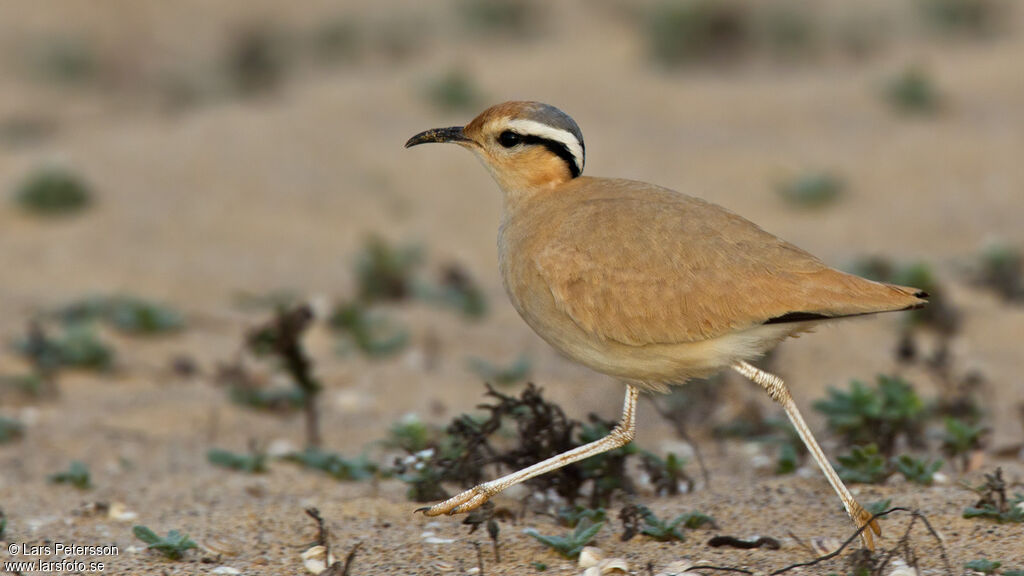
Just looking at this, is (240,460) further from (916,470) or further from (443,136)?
(916,470)

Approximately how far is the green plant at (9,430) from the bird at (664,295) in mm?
2737

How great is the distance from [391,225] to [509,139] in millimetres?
5437

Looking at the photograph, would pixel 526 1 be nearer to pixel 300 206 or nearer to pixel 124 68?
pixel 124 68

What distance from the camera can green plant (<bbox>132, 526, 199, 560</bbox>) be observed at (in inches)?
173

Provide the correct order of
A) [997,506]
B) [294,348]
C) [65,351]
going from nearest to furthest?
[997,506], [294,348], [65,351]

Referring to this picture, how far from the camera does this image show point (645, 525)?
15.0 ft

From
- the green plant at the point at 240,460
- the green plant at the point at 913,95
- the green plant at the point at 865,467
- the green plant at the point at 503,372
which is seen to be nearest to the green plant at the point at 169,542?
the green plant at the point at 240,460

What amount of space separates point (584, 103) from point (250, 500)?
8.16 metres

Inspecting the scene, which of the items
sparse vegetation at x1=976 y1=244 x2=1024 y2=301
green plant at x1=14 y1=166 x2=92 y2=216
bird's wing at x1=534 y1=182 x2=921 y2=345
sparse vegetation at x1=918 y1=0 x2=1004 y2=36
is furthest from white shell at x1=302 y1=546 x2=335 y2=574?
sparse vegetation at x1=918 y1=0 x2=1004 y2=36

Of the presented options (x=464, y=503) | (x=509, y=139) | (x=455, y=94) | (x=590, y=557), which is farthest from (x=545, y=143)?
(x=455, y=94)

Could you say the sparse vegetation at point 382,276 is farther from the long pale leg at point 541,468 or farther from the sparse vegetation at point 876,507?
the sparse vegetation at point 876,507

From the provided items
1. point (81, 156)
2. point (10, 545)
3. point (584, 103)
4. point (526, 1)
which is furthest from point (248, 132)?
point (10, 545)

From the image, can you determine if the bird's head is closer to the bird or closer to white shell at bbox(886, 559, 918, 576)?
the bird

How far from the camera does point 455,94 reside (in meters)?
12.2
